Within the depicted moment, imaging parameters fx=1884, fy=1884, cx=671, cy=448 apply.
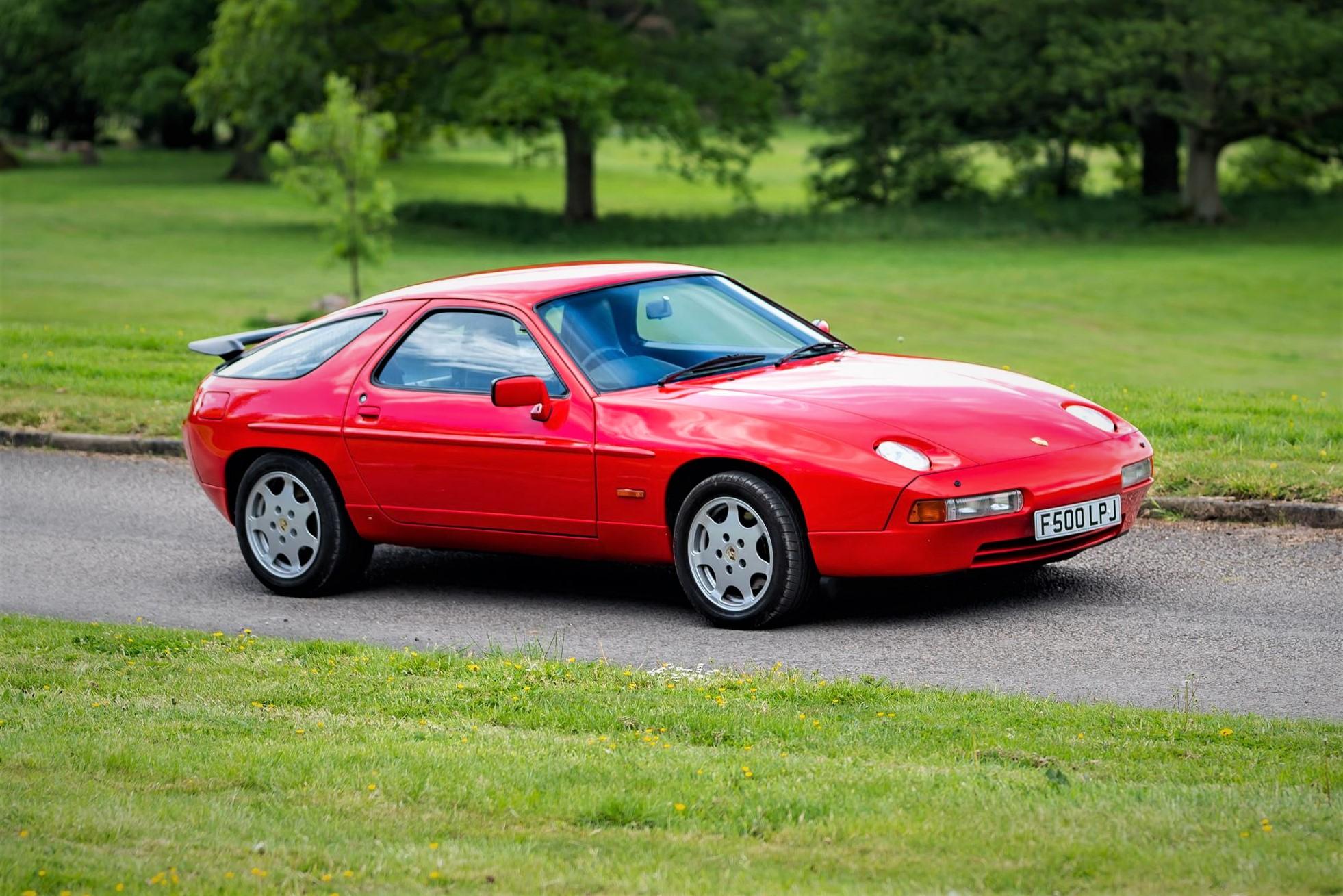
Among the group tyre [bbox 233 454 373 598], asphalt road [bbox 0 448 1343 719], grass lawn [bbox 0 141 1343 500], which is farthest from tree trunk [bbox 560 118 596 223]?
tyre [bbox 233 454 373 598]

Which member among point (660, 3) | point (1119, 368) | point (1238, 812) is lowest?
point (1119, 368)

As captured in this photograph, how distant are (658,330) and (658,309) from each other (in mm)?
99

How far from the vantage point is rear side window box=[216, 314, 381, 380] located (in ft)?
29.7

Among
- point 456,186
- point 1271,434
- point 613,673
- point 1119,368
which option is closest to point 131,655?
point 613,673

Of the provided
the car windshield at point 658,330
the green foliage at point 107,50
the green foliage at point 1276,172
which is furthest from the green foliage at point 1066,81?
the car windshield at point 658,330

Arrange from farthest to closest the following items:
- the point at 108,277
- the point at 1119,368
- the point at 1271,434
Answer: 1. the point at 108,277
2. the point at 1119,368
3. the point at 1271,434

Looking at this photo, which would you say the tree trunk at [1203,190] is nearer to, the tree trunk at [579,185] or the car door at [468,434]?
the tree trunk at [579,185]

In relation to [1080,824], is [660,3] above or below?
above

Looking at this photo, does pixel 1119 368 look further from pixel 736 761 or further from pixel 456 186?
pixel 456 186

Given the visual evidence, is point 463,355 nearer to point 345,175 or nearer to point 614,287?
Answer: point 614,287

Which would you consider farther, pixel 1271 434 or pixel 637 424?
pixel 1271 434

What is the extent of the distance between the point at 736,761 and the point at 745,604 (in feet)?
7.73

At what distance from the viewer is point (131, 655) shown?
7.25 meters

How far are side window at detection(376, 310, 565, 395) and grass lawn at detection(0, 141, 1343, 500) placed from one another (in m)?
3.89
